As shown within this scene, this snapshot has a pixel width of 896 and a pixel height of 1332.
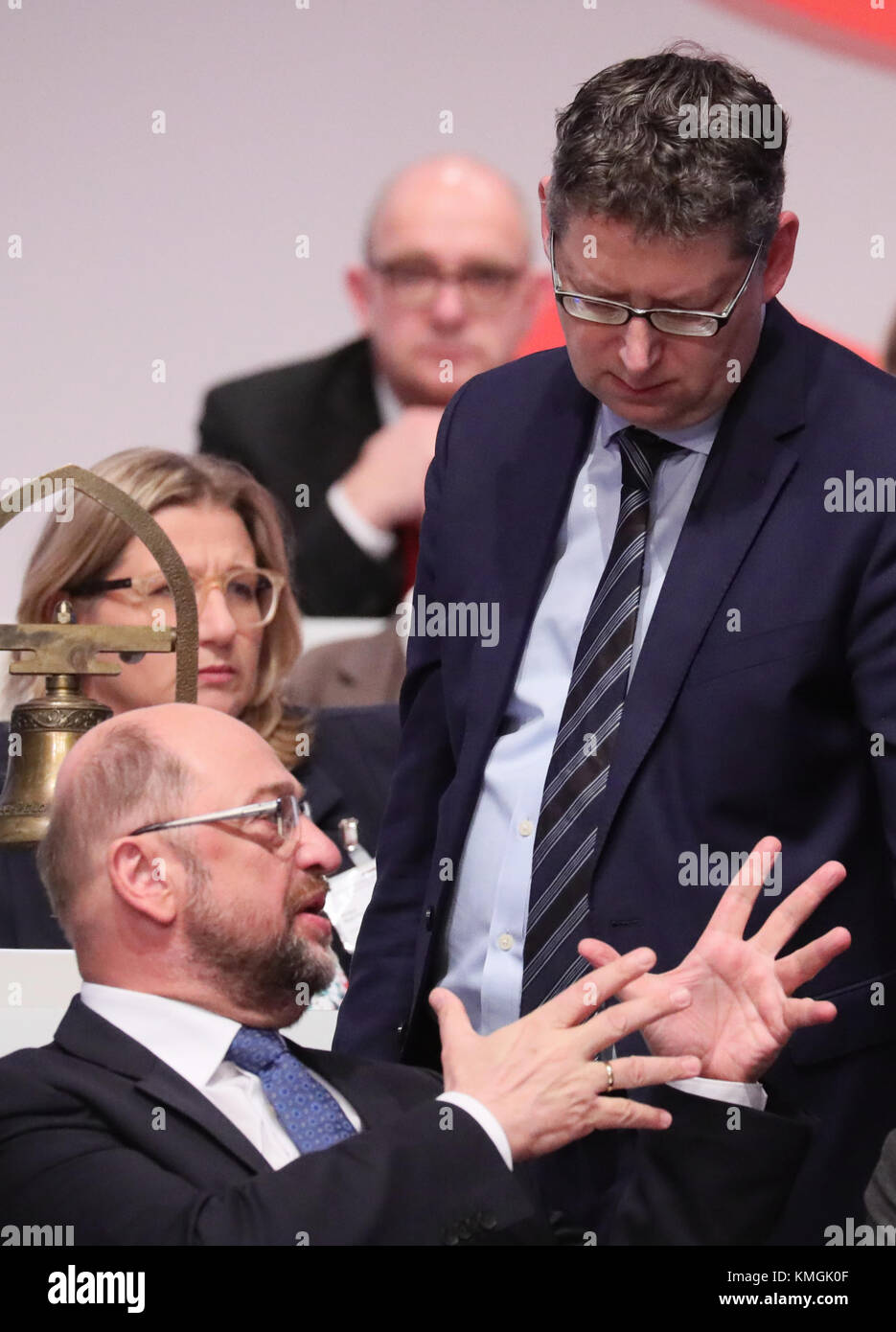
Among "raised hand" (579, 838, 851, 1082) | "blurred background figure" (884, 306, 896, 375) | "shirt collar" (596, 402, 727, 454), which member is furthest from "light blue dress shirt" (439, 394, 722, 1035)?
"blurred background figure" (884, 306, 896, 375)

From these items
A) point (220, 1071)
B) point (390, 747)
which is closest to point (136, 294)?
point (390, 747)

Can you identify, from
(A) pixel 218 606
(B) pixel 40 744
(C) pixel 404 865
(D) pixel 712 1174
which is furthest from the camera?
(A) pixel 218 606

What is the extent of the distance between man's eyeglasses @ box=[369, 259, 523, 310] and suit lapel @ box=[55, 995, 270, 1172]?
2.57 meters

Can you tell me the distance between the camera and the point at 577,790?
1900 millimetres

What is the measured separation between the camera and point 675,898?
1.86 metres

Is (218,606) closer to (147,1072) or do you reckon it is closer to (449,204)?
(449,204)

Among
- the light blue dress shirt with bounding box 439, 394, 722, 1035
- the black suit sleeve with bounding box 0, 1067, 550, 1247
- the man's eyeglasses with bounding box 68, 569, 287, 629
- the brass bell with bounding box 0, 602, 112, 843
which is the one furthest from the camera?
the man's eyeglasses with bounding box 68, 569, 287, 629

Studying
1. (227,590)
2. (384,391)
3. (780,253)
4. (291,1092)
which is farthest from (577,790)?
(384,391)

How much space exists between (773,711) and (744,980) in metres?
0.28

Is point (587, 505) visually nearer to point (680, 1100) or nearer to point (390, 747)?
point (680, 1100)

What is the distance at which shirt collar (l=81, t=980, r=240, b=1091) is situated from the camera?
70.9 inches

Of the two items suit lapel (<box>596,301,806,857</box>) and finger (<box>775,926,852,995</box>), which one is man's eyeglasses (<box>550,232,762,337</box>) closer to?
suit lapel (<box>596,301,806,857</box>)

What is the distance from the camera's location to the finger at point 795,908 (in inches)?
67.0

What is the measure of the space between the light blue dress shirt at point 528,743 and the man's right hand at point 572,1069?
11.8 inches
